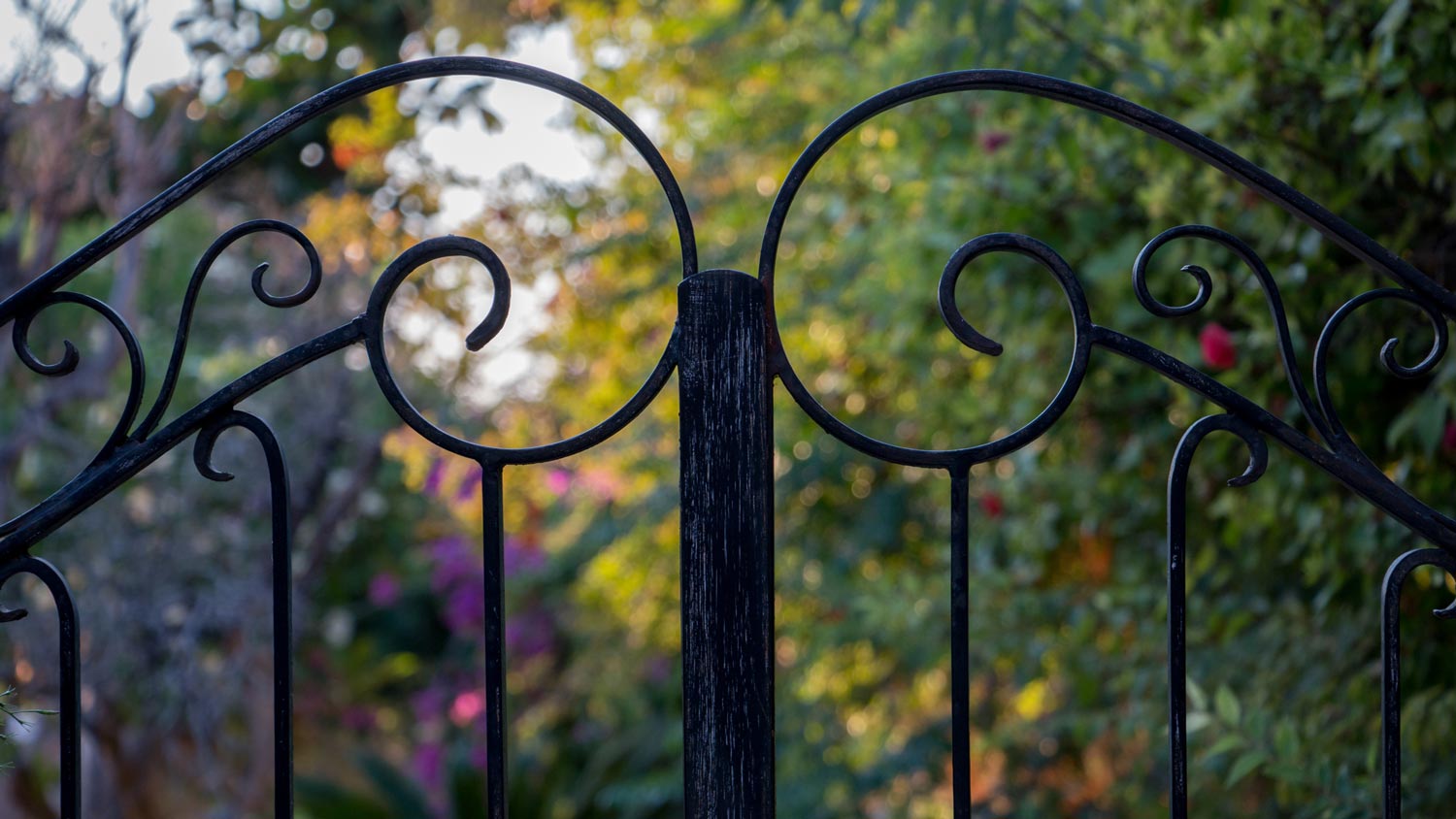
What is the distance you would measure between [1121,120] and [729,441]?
39cm

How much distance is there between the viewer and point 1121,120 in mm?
891

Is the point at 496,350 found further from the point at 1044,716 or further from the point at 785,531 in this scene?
the point at 1044,716

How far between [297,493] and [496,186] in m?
1.88

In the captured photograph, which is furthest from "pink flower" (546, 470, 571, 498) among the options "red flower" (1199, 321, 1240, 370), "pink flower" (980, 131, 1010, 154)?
"red flower" (1199, 321, 1240, 370)

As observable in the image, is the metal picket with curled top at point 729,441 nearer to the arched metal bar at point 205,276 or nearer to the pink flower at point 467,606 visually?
the arched metal bar at point 205,276

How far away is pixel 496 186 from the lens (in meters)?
3.05

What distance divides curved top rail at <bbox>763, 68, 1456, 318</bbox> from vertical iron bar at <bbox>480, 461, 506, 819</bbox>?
10.2 inches

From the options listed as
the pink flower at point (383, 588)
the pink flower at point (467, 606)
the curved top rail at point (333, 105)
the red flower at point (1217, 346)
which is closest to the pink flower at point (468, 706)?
the pink flower at point (467, 606)

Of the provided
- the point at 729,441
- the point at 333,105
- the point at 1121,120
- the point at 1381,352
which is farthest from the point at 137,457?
the point at 1381,352

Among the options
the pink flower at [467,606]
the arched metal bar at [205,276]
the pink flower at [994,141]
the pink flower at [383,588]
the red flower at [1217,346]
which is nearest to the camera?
the arched metal bar at [205,276]

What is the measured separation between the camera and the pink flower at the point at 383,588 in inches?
221

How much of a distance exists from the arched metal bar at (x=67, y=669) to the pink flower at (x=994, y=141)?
1491 mm

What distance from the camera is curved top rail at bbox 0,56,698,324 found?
88 centimetres

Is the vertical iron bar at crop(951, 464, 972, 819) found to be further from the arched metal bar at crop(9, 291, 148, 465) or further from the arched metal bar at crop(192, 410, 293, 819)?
the arched metal bar at crop(9, 291, 148, 465)
